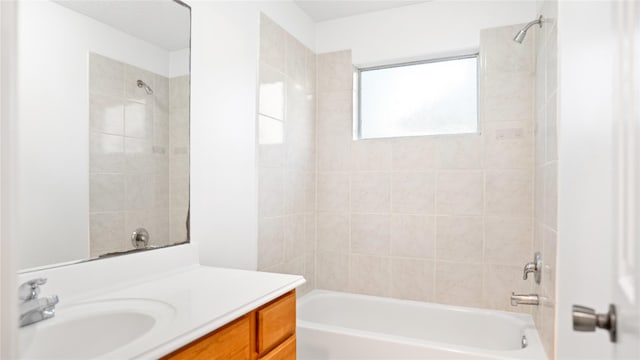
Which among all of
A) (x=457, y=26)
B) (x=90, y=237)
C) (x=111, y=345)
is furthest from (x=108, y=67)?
(x=457, y=26)

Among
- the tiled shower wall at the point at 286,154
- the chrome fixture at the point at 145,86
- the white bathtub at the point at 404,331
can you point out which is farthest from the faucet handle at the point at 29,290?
the white bathtub at the point at 404,331

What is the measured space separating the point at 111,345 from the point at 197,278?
0.46 metres

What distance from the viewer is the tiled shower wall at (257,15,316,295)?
2232 millimetres

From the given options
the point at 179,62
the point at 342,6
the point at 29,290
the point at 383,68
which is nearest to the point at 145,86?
the point at 179,62

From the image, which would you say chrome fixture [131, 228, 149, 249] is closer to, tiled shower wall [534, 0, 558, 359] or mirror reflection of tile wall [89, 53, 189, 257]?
mirror reflection of tile wall [89, 53, 189, 257]

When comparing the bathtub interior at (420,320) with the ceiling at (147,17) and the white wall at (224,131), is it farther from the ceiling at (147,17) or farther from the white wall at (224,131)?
the ceiling at (147,17)

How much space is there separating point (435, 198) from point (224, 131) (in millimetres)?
1451

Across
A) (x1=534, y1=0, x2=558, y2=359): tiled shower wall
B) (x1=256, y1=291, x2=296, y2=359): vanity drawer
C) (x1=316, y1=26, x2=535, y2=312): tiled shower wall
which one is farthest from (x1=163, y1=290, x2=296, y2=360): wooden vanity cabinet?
(x1=316, y1=26, x2=535, y2=312): tiled shower wall

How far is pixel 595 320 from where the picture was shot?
0.58 metres

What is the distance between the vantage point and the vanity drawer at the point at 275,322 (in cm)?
126

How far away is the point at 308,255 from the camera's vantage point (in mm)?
2805

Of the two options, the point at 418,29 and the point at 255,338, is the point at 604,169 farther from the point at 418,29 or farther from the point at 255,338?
the point at 418,29

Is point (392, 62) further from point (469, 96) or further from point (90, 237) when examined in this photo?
point (90, 237)

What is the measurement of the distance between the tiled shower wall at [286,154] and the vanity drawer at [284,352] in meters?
0.75
